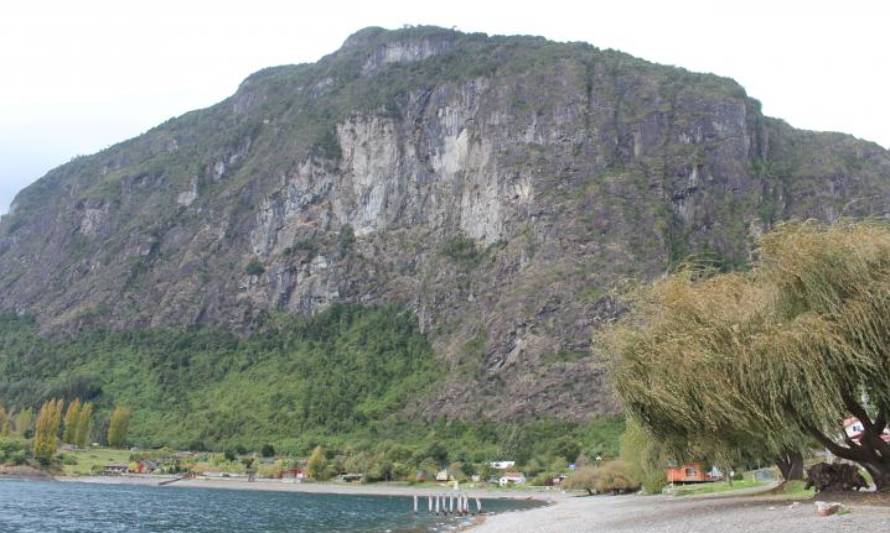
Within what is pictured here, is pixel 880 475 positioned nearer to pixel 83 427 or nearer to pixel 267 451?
pixel 267 451

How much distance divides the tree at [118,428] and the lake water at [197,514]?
71.2m

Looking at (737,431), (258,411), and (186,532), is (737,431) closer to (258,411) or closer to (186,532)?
(186,532)

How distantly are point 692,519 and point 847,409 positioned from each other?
8515 mm

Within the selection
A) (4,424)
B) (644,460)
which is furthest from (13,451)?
(644,460)

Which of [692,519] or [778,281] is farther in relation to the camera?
[692,519]

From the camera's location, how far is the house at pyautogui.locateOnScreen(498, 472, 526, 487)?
130 m

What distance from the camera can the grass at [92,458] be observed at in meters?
156

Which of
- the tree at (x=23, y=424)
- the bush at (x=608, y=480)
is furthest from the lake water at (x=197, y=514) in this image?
the tree at (x=23, y=424)

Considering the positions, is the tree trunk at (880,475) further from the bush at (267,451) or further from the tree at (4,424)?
the tree at (4,424)

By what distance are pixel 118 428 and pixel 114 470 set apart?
85.6 feet

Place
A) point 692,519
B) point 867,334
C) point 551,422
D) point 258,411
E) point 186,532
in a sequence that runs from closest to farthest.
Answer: point 867,334 → point 692,519 → point 186,532 → point 551,422 → point 258,411

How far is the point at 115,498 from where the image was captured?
9950 centimetres

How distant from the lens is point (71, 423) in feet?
581

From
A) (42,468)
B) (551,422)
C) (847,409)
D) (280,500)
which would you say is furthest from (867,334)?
(42,468)
